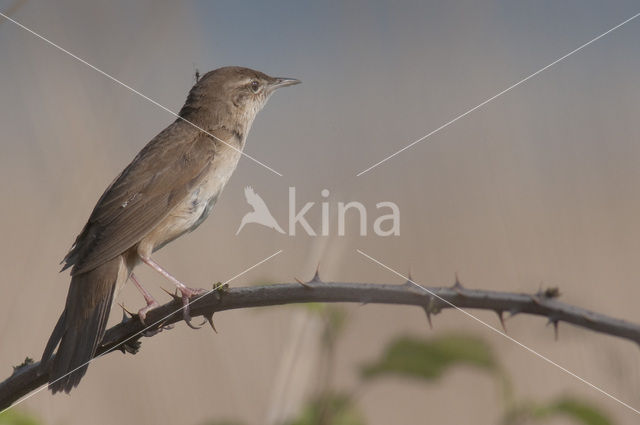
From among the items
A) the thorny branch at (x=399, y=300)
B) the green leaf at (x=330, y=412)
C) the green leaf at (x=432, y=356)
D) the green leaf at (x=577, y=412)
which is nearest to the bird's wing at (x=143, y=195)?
the thorny branch at (x=399, y=300)

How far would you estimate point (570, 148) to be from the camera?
7645 millimetres

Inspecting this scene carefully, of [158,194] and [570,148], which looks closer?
[158,194]

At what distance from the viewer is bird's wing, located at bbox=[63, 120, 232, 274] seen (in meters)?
3.12

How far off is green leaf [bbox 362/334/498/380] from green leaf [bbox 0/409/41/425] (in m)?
0.75

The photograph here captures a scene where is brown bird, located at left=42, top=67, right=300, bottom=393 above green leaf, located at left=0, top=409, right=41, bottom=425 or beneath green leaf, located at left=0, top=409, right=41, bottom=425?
above

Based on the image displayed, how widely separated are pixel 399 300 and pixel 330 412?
37 centimetres

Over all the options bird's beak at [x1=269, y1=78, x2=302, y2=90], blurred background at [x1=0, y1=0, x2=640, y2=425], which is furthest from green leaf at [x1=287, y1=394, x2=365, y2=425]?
bird's beak at [x1=269, y1=78, x2=302, y2=90]

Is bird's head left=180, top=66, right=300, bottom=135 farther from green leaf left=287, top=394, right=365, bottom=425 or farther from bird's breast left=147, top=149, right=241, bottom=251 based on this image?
green leaf left=287, top=394, right=365, bottom=425

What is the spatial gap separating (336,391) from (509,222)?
5.20 metres

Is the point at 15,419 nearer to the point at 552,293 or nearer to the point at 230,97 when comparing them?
the point at 552,293

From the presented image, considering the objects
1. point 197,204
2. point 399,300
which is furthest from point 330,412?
point 197,204

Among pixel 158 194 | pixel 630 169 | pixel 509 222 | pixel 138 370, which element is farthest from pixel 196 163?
pixel 630 169

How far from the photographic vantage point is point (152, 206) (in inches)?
134

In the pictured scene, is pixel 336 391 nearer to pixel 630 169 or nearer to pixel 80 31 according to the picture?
pixel 80 31
